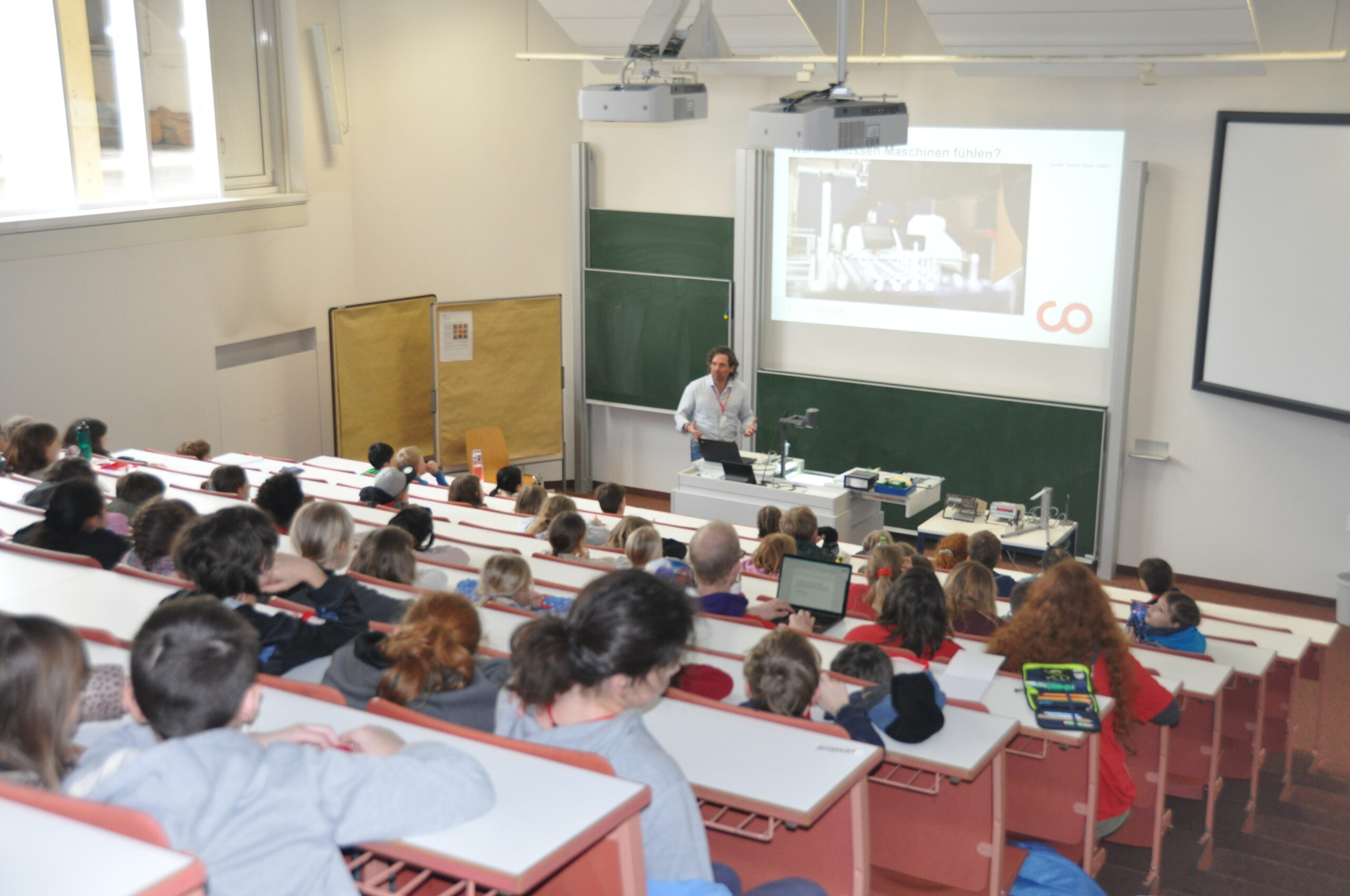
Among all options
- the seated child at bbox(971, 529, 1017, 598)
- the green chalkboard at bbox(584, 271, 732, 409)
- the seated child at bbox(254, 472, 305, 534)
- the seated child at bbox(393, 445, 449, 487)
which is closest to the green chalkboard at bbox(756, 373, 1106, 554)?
the green chalkboard at bbox(584, 271, 732, 409)

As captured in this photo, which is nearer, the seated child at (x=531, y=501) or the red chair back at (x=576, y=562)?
the red chair back at (x=576, y=562)

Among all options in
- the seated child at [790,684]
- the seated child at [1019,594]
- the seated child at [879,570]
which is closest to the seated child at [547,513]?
the seated child at [879,570]

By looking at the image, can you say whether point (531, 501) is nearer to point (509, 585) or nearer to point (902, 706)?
point (509, 585)

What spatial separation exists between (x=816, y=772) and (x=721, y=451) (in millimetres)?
4966

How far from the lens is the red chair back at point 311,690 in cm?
240

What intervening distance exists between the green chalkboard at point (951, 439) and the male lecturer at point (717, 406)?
36.7 inches

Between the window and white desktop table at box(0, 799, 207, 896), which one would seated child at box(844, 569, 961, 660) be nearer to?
white desktop table at box(0, 799, 207, 896)

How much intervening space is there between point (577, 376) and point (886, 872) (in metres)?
7.17

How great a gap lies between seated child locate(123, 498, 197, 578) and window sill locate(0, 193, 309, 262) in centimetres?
370

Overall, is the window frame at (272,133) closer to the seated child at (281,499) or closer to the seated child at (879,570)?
the seated child at (281,499)

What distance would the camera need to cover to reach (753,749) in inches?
98.2

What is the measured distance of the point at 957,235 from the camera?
27.3 feet

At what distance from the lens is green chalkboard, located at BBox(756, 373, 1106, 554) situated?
26.1 ft

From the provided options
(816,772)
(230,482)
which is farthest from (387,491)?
(816,772)
